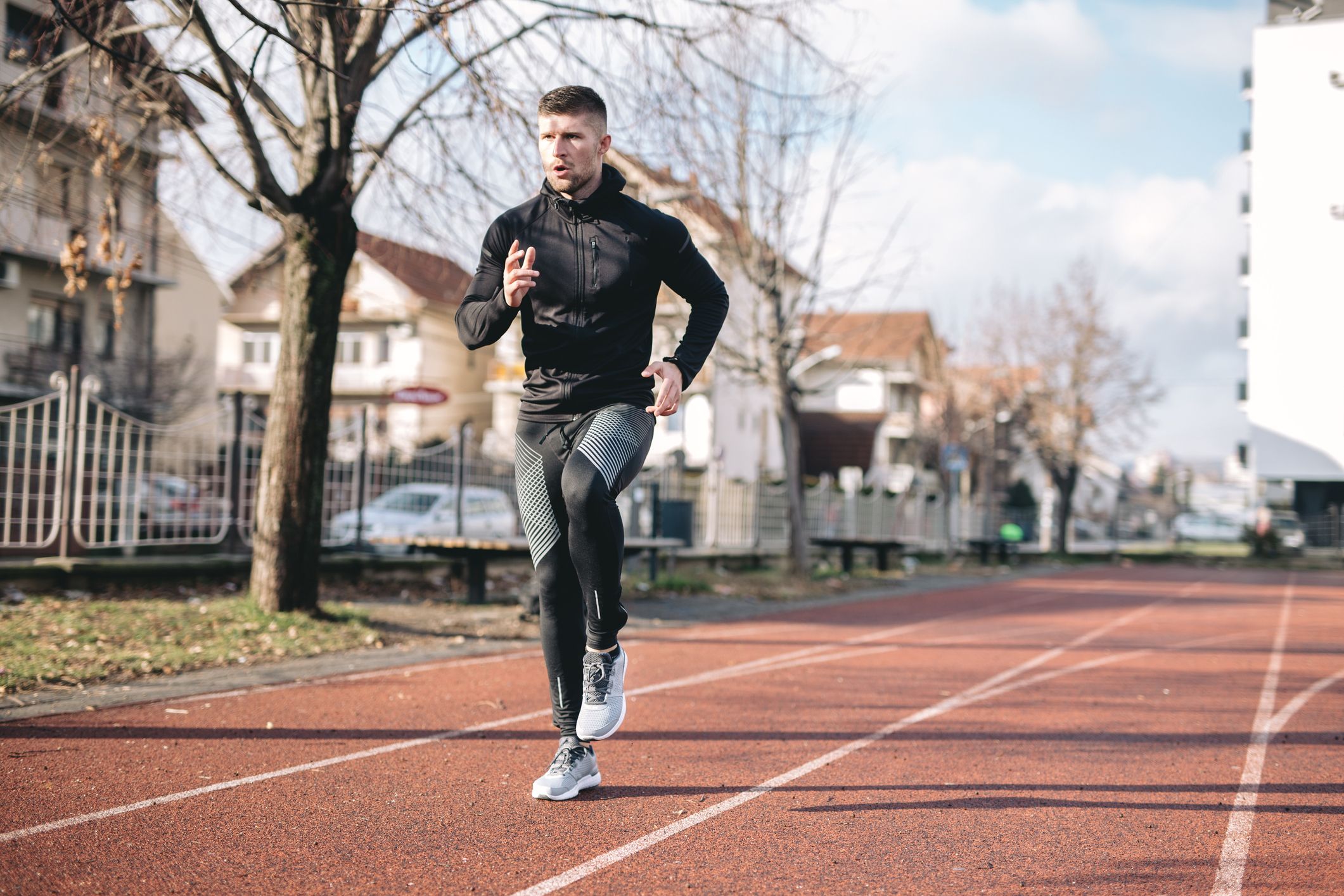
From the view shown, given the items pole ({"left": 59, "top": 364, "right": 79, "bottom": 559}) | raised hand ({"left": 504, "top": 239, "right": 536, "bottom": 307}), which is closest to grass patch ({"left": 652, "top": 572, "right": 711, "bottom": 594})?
pole ({"left": 59, "top": 364, "right": 79, "bottom": 559})

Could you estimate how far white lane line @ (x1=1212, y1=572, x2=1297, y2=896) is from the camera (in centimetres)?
331

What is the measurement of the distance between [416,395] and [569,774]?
12290 millimetres

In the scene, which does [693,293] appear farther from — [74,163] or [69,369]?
[69,369]

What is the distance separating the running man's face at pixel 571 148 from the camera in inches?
144

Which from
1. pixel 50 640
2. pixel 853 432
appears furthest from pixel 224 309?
pixel 50 640

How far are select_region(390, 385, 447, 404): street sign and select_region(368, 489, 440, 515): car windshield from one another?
1703mm

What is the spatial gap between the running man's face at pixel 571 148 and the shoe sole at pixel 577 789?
206 cm

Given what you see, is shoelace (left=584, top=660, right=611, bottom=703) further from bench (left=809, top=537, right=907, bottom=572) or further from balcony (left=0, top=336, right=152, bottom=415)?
balcony (left=0, top=336, right=152, bottom=415)

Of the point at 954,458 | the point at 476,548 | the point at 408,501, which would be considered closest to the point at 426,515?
the point at 408,501

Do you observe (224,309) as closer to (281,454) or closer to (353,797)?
(281,454)

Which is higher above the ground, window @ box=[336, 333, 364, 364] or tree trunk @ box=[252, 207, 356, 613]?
window @ box=[336, 333, 364, 364]

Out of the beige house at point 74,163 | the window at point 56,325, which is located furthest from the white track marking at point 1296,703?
the window at point 56,325

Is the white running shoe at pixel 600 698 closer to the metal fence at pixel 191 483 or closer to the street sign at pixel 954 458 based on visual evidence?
the metal fence at pixel 191 483

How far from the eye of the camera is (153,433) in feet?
35.8
